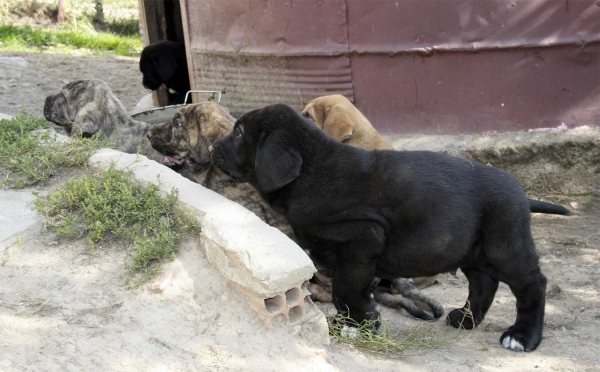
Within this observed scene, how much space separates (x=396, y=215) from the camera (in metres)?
4.52

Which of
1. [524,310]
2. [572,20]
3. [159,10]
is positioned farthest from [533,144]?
[159,10]

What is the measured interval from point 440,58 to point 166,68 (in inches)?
163

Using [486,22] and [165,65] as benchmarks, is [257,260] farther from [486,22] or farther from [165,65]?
[165,65]

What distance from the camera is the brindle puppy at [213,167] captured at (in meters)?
5.39

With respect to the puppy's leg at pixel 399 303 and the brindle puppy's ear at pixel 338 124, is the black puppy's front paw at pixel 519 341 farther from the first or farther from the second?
the brindle puppy's ear at pixel 338 124

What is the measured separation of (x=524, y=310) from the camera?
4676 mm

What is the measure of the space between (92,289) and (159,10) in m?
8.63

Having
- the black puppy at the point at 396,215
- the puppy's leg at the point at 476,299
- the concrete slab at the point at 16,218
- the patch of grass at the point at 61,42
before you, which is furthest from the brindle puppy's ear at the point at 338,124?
the patch of grass at the point at 61,42

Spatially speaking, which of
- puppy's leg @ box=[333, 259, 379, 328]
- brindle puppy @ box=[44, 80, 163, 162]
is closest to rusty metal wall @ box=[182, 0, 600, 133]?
brindle puppy @ box=[44, 80, 163, 162]

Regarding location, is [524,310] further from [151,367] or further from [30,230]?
[30,230]

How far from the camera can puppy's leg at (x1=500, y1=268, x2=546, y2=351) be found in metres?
4.57

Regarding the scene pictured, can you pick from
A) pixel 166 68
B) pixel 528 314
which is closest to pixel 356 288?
pixel 528 314

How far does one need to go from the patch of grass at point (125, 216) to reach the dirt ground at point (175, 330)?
9 centimetres

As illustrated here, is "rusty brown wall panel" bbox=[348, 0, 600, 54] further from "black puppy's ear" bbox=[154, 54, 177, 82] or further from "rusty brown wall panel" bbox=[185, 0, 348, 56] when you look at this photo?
"black puppy's ear" bbox=[154, 54, 177, 82]
